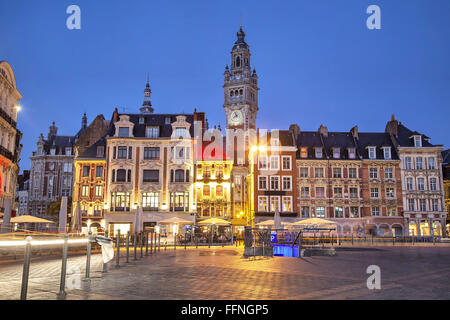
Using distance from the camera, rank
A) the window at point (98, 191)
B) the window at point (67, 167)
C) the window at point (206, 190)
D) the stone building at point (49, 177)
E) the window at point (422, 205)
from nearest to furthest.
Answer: the window at point (206, 190)
the window at point (98, 191)
the window at point (422, 205)
the stone building at point (49, 177)
the window at point (67, 167)

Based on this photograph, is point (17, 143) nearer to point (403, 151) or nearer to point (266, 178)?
point (266, 178)

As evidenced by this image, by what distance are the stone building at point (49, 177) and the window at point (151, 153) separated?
84.5ft

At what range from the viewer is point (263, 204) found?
50312 mm

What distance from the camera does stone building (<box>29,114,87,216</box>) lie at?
67750mm

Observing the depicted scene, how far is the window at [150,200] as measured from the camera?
47719 mm

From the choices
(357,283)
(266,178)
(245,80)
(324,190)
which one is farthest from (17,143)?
(245,80)

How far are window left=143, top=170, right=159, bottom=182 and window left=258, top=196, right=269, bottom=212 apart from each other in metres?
13.3

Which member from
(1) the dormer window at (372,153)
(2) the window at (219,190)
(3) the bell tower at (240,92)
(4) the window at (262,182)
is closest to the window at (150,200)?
(2) the window at (219,190)

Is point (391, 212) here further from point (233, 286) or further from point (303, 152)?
point (233, 286)

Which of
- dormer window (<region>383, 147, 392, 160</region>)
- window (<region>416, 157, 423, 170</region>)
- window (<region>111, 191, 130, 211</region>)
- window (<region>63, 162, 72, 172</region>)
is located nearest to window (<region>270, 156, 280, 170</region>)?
dormer window (<region>383, 147, 392, 160</region>)

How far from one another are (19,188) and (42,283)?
87892mm

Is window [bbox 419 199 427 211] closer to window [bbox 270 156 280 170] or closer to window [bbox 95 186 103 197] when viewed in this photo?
window [bbox 270 156 280 170]

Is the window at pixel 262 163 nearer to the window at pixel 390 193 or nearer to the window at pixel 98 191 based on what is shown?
the window at pixel 390 193

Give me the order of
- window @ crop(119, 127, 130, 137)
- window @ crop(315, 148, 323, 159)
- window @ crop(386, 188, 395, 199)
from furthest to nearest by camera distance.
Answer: window @ crop(315, 148, 323, 159) < window @ crop(386, 188, 395, 199) < window @ crop(119, 127, 130, 137)
